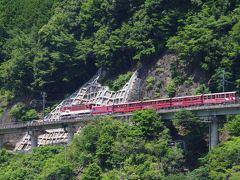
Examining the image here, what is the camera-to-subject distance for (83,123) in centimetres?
8750

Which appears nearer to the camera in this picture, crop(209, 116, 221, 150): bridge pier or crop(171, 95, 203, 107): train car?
crop(209, 116, 221, 150): bridge pier

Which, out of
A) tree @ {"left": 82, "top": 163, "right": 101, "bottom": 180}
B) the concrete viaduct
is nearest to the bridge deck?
the concrete viaduct

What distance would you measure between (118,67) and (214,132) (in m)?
32.0

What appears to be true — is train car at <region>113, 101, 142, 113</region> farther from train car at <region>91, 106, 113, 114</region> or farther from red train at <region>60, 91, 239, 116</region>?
train car at <region>91, 106, 113, 114</region>

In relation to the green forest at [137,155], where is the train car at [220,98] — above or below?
above

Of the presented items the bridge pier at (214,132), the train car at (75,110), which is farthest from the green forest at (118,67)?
the train car at (75,110)

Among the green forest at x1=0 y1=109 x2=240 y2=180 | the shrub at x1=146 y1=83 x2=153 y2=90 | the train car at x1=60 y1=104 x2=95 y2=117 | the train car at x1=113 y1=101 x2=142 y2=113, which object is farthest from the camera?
the train car at x1=60 y1=104 x2=95 y2=117

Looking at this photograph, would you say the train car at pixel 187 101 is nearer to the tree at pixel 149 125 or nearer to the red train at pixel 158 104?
the red train at pixel 158 104

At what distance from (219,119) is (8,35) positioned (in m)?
58.2

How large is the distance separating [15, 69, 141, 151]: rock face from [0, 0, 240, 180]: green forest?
89.3 inches

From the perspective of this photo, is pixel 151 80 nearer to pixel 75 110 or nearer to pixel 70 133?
pixel 75 110

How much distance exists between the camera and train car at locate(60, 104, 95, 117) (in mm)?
92688

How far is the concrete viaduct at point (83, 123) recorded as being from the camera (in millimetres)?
73250

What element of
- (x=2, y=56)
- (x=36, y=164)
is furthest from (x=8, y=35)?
(x=36, y=164)
